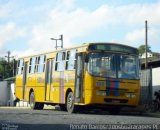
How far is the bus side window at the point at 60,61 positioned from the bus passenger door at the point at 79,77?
1994 millimetres

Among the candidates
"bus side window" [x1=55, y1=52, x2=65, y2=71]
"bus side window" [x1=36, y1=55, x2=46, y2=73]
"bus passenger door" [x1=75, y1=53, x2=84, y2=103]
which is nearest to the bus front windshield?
"bus passenger door" [x1=75, y1=53, x2=84, y2=103]

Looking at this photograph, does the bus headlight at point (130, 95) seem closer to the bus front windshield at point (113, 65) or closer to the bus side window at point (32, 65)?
the bus front windshield at point (113, 65)

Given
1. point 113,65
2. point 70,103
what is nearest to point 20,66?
point 70,103

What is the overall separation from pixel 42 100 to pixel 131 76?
21.9 feet

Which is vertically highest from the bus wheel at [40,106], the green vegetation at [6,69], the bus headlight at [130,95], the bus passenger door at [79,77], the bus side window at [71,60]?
the green vegetation at [6,69]

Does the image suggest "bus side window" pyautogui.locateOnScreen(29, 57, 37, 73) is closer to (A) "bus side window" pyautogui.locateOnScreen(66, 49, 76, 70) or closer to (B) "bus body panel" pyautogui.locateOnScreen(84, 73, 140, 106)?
(A) "bus side window" pyautogui.locateOnScreen(66, 49, 76, 70)

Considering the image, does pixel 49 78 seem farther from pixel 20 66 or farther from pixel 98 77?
pixel 20 66

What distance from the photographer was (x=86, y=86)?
2308 cm

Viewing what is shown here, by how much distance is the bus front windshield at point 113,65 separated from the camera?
2298 centimetres

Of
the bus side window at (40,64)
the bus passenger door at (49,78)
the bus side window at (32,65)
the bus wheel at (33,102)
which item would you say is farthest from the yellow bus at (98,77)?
the bus side window at (32,65)

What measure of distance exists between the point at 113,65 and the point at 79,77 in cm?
166

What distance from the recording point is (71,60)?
2484 centimetres

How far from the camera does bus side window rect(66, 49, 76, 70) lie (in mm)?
24531

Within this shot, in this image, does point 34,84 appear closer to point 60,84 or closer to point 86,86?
point 60,84
